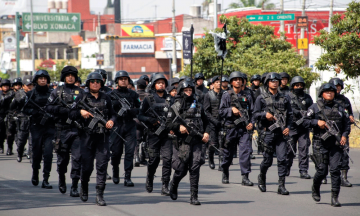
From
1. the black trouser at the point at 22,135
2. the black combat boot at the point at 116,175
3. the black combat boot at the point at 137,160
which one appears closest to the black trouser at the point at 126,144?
the black combat boot at the point at 116,175

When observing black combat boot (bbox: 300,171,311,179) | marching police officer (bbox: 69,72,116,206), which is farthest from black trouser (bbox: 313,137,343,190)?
marching police officer (bbox: 69,72,116,206)

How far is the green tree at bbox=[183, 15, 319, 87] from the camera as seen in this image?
2148 cm

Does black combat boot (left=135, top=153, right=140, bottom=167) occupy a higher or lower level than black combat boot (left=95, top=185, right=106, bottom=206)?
lower

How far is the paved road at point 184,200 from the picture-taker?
7.75 metres

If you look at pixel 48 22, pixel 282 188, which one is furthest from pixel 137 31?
pixel 282 188

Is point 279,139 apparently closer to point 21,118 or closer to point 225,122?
point 225,122

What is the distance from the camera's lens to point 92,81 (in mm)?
8180

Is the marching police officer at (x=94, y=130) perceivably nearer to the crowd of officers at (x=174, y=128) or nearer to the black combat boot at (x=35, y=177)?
the crowd of officers at (x=174, y=128)

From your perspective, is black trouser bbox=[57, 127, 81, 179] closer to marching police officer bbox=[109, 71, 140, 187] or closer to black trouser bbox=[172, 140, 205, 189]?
marching police officer bbox=[109, 71, 140, 187]

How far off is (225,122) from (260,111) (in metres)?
0.94

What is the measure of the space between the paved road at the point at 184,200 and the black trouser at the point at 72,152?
0.42 m

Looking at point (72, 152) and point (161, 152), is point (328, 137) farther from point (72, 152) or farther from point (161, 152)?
point (72, 152)

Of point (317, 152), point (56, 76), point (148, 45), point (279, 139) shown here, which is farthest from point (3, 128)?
point (148, 45)

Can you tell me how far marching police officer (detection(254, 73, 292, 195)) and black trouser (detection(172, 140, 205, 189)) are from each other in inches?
58.0
